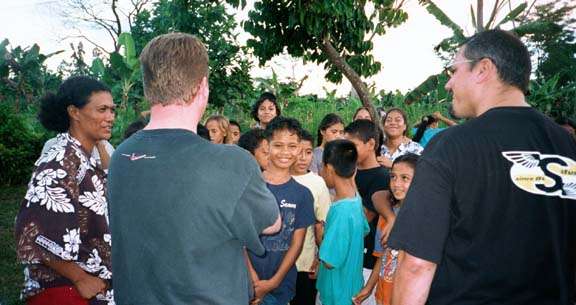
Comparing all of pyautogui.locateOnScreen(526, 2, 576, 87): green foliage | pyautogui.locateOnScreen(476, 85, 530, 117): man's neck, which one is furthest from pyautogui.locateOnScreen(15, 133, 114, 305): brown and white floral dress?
pyautogui.locateOnScreen(526, 2, 576, 87): green foliage

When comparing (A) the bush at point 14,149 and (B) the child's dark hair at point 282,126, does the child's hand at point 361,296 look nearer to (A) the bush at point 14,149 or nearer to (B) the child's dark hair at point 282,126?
(B) the child's dark hair at point 282,126

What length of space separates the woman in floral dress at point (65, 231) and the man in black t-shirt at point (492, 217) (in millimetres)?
1439

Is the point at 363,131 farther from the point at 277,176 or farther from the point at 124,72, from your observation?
the point at 124,72

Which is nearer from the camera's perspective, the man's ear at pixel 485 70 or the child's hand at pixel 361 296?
the man's ear at pixel 485 70

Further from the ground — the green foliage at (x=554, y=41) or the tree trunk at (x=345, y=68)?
the green foliage at (x=554, y=41)

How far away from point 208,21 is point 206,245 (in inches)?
504

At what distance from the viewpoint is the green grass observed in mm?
5574

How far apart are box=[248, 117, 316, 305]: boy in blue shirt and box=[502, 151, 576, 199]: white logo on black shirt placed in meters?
1.71

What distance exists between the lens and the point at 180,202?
5.24ft

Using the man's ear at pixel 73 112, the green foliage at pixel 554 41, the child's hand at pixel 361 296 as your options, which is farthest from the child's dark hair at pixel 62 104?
the green foliage at pixel 554 41

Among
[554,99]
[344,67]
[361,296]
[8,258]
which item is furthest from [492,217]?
[554,99]

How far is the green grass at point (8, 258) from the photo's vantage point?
18.3 ft

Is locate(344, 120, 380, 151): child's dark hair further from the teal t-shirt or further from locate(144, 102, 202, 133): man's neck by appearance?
locate(144, 102, 202, 133): man's neck

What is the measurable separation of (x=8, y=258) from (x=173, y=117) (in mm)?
6575
